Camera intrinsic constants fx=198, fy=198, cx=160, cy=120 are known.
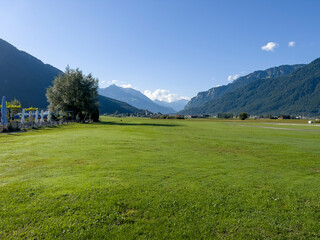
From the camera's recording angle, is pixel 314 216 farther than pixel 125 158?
No

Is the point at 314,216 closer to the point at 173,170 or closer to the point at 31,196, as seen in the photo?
the point at 173,170

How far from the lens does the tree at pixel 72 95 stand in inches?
2500

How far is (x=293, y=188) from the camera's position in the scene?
8.20m

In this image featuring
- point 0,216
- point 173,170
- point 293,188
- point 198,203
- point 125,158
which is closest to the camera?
point 0,216

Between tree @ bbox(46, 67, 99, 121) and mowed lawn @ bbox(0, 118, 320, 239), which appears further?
tree @ bbox(46, 67, 99, 121)

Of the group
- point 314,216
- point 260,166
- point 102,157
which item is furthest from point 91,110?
point 314,216

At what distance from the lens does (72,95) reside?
210 ft

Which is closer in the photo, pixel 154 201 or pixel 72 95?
pixel 154 201

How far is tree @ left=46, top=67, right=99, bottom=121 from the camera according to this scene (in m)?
63.5

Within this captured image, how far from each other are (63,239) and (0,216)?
2330 mm

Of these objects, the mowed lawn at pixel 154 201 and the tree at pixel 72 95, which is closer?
the mowed lawn at pixel 154 201

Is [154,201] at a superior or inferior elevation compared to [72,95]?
inferior

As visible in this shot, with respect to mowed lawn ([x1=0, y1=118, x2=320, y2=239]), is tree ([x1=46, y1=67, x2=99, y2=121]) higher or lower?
higher

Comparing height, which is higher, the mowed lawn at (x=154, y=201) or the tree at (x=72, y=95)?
the tree at (x=72, y=95)
